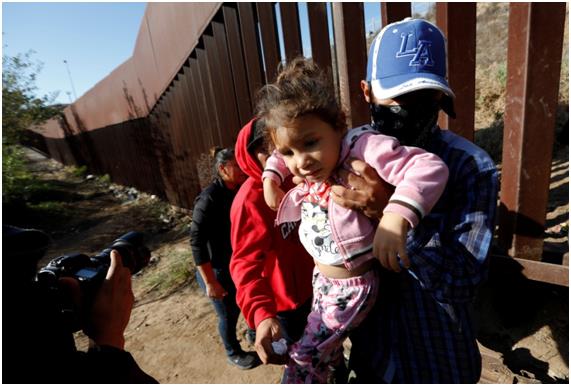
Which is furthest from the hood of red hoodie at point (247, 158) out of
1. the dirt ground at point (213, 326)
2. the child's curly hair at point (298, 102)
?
the dirt ground at point (213, 326)

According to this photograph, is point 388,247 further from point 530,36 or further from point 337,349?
point 530,36

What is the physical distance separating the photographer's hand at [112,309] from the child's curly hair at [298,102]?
798 mm

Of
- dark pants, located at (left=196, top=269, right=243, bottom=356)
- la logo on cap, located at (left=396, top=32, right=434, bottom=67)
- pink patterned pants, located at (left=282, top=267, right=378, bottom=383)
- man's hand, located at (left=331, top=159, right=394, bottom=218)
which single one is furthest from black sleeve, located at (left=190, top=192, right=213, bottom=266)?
la logo on cap, located at (left=396, top=32, right=434, bottom=67)

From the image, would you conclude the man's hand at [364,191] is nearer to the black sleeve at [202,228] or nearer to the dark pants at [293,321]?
the dark pants at [293,321]

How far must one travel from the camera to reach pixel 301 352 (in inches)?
57.9

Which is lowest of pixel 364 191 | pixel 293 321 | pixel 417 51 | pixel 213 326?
pixel 213 326

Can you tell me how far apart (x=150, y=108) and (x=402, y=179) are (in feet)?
24.5

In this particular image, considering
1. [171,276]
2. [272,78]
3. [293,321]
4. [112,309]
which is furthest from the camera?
[171,276]

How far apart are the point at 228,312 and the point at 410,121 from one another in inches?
87.1

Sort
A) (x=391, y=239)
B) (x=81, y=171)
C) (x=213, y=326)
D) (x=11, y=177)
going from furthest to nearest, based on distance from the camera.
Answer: (x=81, y=171) < (x=11, y=177) < (x=213, y=326) < (x=391, y=239)

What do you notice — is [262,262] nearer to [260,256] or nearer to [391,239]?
[260,256]

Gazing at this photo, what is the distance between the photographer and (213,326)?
362cm

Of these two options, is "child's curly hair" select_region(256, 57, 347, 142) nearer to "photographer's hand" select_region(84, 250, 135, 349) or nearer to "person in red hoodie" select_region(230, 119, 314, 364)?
"person in red hoodie" select_region(230, 119, 314, 364)

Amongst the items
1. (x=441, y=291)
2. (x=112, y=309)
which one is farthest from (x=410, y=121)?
(x=112, y=309)
